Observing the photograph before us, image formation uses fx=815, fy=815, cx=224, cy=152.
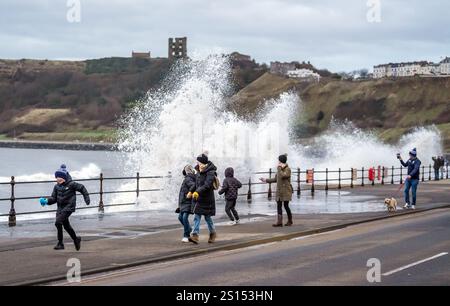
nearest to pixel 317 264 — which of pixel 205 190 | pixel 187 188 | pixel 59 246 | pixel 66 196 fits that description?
pixel 205 190

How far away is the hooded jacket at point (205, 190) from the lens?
16.0 m

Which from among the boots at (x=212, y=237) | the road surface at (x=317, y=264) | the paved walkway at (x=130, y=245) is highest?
the boots at (x=212, y=237)

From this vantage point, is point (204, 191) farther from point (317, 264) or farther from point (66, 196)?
point (317, 264)

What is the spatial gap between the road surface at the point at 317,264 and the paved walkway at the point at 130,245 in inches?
15.5

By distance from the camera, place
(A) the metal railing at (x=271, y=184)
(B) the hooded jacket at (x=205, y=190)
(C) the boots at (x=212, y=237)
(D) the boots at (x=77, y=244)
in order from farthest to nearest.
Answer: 1. (A) the metal railing at (x=271, y=184)
2. (C) the boots at (x=212, y=237)
3. (B) the hooded jacket at (x=205, y=190)
4. (D) the boots at (x=77, y=244)

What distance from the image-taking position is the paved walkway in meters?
13.2

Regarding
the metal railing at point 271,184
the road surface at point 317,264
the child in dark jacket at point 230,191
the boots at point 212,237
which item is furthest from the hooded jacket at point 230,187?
the boots at point 212,237

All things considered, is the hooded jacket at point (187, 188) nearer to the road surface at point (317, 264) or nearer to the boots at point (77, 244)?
the road surface at point (317, 264)

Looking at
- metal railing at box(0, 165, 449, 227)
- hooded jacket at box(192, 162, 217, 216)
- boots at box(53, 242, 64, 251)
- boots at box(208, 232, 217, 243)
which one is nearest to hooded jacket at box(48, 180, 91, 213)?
boots at box(53, 242, 64, 251)

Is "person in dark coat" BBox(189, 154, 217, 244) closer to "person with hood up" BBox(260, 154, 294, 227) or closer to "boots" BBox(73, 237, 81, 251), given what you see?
"boots" BBox(73, 237, 81, 251)

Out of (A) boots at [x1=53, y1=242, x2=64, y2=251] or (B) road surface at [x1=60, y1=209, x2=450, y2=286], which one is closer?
(B) road surface at [x1=60, y1=209, x2=450, y2=286]

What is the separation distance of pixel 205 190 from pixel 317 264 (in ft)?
10.2

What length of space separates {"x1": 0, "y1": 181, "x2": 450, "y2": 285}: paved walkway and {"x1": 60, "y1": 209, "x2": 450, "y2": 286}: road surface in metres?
0.39

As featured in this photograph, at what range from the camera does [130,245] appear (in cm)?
1609
